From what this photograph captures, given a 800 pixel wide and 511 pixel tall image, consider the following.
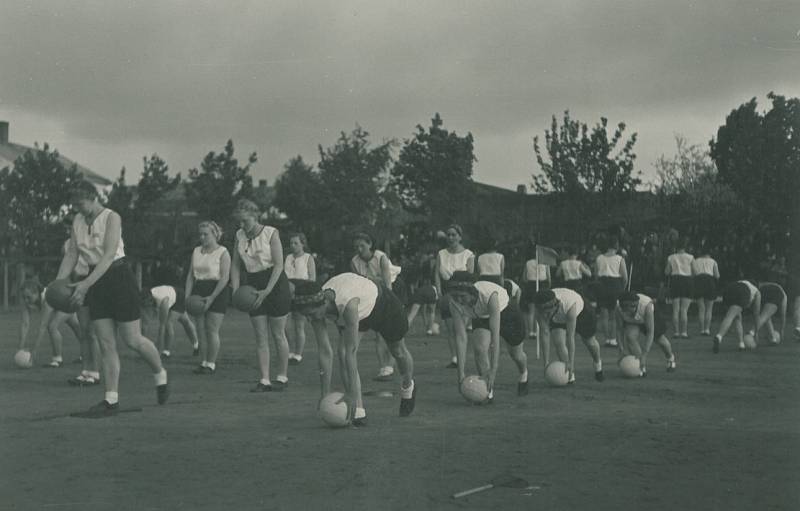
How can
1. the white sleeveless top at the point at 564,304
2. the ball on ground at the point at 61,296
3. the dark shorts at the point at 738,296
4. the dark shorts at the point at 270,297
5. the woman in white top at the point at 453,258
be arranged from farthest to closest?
the dark shorts at the point at 738,296 → the woman in white top at the point at 453,258 → the white sleeveless top at the point at 564,304 → the dark shorts at the point at 270,297 → the ball on ground at the point at 61,296

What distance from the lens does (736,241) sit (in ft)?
89.2

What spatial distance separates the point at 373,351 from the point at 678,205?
567 inches

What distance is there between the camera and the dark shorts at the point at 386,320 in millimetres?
8898

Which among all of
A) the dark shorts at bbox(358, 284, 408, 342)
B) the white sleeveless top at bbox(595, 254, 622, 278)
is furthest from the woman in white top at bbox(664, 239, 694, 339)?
the dark shorts at bbox(358, 284, 408, 342)

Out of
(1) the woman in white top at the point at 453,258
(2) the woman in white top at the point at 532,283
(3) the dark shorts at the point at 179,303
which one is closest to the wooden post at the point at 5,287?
(2) the woman in white top at the point at 532,283

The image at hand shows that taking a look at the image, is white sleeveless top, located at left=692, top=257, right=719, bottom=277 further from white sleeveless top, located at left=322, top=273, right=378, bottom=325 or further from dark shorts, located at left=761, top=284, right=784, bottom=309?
white sleeveless top, located at left=322, top=273, right=378, bottom=325

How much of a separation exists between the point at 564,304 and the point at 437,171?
27.6 metres

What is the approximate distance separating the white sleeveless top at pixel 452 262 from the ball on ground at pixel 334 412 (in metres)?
5.25

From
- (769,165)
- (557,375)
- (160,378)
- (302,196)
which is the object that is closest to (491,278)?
(557,375)

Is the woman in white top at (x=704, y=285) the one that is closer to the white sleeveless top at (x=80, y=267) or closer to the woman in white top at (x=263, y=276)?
the woman in white top at (x=263, y=276)

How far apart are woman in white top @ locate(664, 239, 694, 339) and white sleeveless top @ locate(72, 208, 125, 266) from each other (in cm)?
1419

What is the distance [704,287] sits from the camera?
21.4 m

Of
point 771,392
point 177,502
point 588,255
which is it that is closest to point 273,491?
point 177,502

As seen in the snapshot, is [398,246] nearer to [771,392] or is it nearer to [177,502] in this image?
[771,392]
